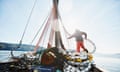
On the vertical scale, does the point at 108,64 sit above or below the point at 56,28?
below

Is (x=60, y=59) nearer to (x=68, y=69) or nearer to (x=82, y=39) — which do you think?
(x=68, y=69)

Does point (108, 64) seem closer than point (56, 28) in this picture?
No

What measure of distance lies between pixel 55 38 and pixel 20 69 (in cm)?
271

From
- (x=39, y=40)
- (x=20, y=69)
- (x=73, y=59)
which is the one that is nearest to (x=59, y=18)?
(x=39, y=40)

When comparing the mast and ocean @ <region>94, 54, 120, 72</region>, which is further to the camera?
ocean @ <region>94, 54, 120, 72</region>

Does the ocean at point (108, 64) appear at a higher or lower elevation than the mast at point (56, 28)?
lower

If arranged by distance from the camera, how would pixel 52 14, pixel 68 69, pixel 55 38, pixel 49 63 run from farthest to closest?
1. pixel 52 14
2. pixel 55 38
3. pixel 68 69
4. pixel 49 63

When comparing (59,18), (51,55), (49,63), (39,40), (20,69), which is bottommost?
(20,69)

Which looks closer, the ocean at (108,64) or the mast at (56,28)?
the mast at (56,28)

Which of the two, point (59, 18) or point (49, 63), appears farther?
point (59, 18)

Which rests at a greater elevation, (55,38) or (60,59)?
(55,38)

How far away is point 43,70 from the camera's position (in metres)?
2.93

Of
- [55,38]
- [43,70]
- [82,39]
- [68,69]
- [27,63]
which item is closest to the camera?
[43,70]

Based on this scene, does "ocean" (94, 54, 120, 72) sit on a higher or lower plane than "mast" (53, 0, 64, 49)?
lower
